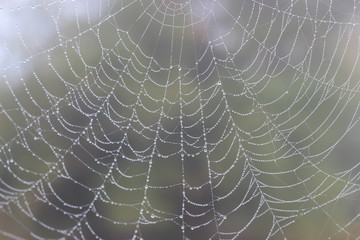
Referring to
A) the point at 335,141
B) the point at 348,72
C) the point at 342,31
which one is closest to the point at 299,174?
the point at 335,141

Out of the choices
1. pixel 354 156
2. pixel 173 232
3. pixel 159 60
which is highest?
pixel 159 60

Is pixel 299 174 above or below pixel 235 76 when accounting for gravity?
below

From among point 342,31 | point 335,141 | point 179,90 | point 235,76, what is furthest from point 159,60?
point 335,141

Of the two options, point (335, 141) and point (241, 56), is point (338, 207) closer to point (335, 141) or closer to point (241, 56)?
point (335, 141)

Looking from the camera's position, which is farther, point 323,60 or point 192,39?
point 323,60

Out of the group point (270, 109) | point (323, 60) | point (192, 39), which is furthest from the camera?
point (270, 109)

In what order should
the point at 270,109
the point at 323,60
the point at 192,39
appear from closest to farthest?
the point at 192,39 < the point at 323,60 < the point at 270,109

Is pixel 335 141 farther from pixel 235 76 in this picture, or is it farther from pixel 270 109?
pixel 235 76
